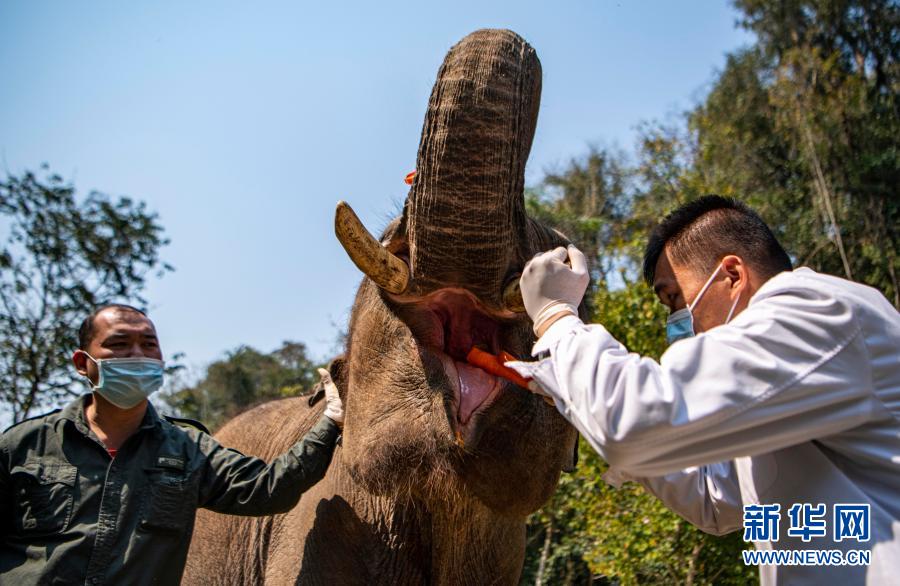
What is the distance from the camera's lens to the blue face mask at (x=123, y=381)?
4184 millimetres

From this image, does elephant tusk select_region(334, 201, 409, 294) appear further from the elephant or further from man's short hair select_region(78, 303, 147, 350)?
man's short hair select_region(78, 303, 147, 350)

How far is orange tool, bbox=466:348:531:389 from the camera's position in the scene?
3.49 meters

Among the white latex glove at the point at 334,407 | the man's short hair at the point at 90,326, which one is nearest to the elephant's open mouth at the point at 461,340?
the white latex glove at the point at 334,407

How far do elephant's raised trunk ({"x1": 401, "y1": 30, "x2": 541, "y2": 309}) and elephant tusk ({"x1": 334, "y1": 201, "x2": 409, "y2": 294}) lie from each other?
0.07 metres

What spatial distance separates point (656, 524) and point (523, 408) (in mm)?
6356

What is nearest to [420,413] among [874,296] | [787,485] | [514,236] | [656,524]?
[514,236]

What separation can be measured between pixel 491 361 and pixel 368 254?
2.29 feet

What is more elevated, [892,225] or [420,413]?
[892,225]

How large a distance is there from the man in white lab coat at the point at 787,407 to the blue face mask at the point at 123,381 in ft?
7.94

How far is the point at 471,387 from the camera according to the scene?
11.8 ft

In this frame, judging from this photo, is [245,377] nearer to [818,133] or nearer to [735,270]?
[818,133]

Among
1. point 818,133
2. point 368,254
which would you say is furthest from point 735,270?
point 818,133

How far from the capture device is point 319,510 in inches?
173

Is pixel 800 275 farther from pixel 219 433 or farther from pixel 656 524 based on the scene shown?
pixel 656 524
